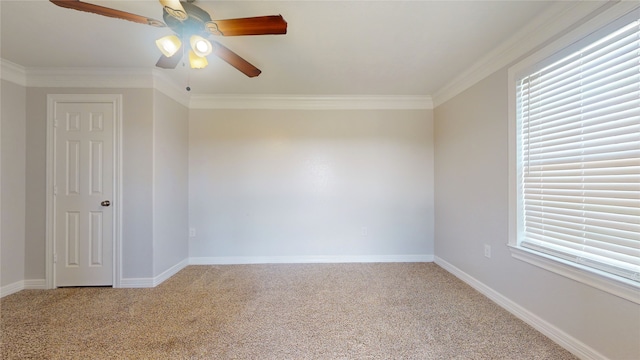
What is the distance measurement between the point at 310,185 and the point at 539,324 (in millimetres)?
2658

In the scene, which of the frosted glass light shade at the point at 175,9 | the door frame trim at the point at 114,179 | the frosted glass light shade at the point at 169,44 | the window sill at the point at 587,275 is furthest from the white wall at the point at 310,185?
the frosted glass light shade at the point at 175,9

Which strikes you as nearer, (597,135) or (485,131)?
(597,135)

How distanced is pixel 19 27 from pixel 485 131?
162 inches

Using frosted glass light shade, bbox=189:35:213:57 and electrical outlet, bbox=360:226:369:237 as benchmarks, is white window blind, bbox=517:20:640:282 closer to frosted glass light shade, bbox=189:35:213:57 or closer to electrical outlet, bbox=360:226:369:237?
electrical outlet, bbox=360:226:369:237

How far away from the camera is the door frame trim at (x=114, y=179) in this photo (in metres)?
2.69

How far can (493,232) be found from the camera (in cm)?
239

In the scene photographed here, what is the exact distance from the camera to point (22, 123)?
2.66 meters

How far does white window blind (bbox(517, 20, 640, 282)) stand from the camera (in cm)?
140

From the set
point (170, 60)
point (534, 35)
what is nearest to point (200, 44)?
point (170, 60)

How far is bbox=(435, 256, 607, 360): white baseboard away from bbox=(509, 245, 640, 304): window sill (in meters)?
0.41

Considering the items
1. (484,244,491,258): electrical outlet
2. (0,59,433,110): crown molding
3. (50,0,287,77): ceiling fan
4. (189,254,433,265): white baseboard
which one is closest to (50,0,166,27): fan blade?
(50,0,287,77): ceiling fan

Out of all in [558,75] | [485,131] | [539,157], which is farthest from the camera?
[485,131]

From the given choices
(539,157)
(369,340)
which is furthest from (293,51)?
(369,340)

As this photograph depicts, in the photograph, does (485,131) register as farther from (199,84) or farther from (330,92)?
(199,84)
